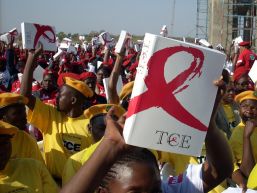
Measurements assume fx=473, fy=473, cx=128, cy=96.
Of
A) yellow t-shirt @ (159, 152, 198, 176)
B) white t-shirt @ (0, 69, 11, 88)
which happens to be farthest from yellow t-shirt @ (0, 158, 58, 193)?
white t-shirt @ (0, 69, 11, 88)

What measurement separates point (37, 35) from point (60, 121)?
7.64 ft

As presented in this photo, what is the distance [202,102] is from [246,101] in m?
2.70

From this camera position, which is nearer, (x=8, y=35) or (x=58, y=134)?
(x=58, y=134)

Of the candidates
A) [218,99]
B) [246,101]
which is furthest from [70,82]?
[218,99]

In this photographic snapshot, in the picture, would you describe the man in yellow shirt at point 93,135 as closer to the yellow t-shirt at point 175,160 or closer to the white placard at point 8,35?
the yellow t-shirt at point 175,160

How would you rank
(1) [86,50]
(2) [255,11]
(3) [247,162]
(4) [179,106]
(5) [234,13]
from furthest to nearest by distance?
(5) [234,13], (2) [255,11], (1) [86,50], (3) [247,162], (4) [179,106]

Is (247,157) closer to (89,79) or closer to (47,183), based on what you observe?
(47,183)

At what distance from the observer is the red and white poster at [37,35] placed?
6.14 meters

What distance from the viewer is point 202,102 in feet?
6.39

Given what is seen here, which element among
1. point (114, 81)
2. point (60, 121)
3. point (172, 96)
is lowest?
point (60, 121)

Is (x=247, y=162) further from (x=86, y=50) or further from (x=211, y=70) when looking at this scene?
(x=86, y=50)

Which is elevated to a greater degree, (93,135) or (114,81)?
(114,81)

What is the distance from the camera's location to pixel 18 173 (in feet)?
10.2

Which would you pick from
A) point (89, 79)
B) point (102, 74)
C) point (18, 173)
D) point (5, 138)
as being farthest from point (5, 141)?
point (102, 74)
